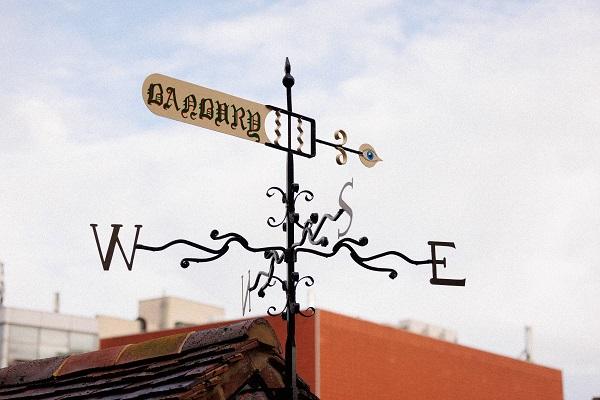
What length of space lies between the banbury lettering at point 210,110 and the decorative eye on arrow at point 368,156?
46.3 inches

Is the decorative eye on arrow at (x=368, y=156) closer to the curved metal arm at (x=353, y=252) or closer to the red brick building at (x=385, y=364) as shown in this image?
the curved metal arm at (x=353, y=252)

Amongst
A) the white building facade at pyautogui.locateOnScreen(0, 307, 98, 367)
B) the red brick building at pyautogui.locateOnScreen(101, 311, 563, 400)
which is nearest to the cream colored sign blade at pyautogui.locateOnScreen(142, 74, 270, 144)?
the red brick building at pyautogui.locateOnScreen(101, 311, 563, 400)

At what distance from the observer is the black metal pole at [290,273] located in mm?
6027

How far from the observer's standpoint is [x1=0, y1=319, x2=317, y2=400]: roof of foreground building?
5594mm

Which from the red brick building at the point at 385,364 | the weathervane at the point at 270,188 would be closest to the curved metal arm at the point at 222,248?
the weathervane at the point at 270,188

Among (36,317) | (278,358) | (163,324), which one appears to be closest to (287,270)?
(278,358)

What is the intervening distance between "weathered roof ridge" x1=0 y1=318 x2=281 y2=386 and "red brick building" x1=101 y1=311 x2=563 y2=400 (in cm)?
2334

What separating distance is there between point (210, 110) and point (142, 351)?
1586mm

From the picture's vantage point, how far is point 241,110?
6.82 metres

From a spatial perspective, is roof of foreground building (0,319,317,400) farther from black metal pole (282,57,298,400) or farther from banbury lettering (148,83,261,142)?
banbury lettering (148,83,261,142)

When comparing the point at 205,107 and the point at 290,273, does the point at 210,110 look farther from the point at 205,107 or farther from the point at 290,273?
the point at 290,273

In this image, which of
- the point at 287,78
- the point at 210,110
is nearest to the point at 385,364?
the point at 287,78

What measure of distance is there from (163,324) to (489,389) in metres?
27.3

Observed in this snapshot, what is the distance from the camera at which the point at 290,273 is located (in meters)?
6.51
